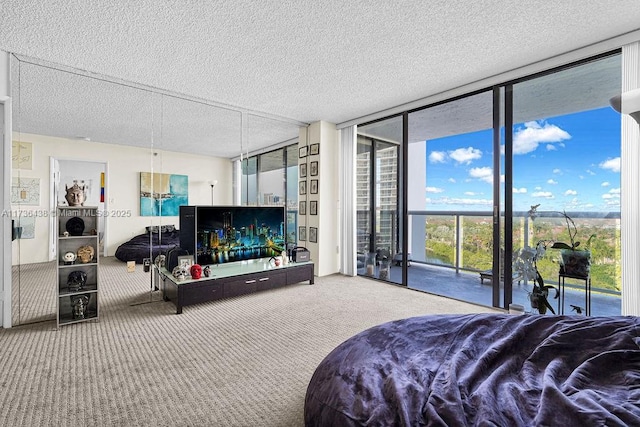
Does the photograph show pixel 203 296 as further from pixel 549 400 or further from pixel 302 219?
pixel 549 400

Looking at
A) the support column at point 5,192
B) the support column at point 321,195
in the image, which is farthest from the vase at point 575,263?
the support column at point 5,192

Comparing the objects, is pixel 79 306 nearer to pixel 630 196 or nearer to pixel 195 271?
pixel 195 271

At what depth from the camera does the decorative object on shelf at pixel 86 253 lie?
9.48 ft

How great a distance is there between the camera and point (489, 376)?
105cm

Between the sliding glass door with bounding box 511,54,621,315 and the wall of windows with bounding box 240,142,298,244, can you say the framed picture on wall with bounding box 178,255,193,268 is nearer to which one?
the wall of windows with bounding box 240,142,298,244

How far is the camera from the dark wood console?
3.20 m

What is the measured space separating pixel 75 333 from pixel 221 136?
303 cm

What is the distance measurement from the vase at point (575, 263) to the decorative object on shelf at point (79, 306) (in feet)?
14.7

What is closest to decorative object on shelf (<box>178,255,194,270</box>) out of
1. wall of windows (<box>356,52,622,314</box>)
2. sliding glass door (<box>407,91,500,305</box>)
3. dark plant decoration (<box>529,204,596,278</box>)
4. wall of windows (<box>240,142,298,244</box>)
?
wall of windows (<box>240,142,298,244</box>)

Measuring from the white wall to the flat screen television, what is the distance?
0.48 m

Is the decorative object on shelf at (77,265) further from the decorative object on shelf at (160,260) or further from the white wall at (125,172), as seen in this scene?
the decorative object on shelf at (160,260)

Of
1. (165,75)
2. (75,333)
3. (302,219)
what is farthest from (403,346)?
(302,219)

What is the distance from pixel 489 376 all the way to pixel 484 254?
3.10 m

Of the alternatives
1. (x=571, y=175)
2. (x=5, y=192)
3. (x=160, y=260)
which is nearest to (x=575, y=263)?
(x=571, y=175)
